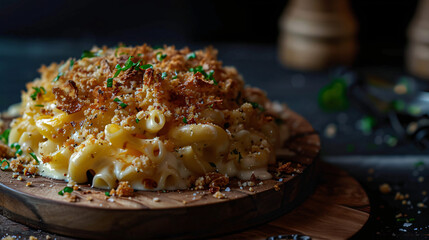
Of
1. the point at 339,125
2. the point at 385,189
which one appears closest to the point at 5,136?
the point at 385,189

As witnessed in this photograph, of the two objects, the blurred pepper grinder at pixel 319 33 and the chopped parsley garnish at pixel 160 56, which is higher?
the blurred pepper grinder at pixel 319 33

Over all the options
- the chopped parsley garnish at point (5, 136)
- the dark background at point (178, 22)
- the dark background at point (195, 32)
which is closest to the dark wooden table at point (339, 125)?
the dark background at point (195, 32)

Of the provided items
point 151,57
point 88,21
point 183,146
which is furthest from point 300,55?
point 183,146

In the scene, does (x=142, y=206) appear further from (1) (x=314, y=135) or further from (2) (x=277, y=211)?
(1) (x=314, y=135)

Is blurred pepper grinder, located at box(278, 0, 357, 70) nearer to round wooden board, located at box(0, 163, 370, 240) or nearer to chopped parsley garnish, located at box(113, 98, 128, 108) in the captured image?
round wooden board, located at box(0, 163, 370, 240)

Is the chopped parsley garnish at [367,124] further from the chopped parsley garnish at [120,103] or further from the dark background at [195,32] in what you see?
the chopped parsley garnish at [120,103]

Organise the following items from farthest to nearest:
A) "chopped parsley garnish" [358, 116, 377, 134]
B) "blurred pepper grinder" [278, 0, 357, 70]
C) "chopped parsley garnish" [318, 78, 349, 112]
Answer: "blurred pepper grinder" [278, 0, 357, 70] < "chopped parsley garnish" [318, 78, 349, 112] < "chopped parsley garnish" [358, 116, 377, 134]

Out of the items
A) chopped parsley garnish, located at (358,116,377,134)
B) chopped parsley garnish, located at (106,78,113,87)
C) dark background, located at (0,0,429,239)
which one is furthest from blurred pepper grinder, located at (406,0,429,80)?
chopped parsley garnish, located at (106,78,113,87)
